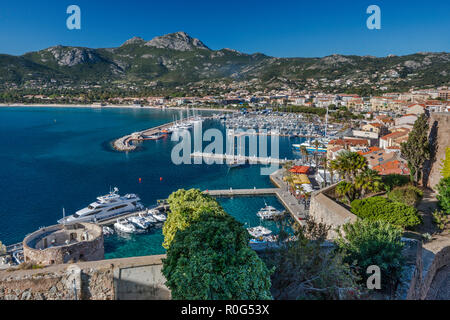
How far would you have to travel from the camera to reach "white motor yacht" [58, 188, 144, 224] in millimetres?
20609

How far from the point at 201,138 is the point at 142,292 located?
48.6 metres

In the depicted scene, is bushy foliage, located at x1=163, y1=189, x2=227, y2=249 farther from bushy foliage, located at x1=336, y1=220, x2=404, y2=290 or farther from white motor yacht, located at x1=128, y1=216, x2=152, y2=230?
white motor yacht, located at x1=128, y1=216, x2=152, y2=230

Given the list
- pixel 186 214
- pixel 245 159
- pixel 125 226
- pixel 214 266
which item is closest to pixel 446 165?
pixel 186 214

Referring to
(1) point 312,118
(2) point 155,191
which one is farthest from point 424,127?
(1) point 312,118

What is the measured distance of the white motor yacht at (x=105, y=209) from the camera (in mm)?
20609

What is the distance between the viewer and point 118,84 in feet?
534

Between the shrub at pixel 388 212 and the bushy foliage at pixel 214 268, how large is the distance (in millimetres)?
7064

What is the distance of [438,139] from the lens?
47.6 feet

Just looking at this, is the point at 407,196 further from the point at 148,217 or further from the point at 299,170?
the point at 299,170

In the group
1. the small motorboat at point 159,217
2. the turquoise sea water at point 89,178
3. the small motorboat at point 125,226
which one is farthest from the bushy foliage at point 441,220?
the small motorboat at point 125,226

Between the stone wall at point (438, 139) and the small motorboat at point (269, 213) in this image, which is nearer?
the stone wall at point (438, 139)

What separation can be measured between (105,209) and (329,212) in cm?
1536

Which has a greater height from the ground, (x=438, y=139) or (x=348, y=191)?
(x=438, y=139)

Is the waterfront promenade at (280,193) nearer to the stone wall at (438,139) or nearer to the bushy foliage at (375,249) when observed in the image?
the stone wall at (438,139)
